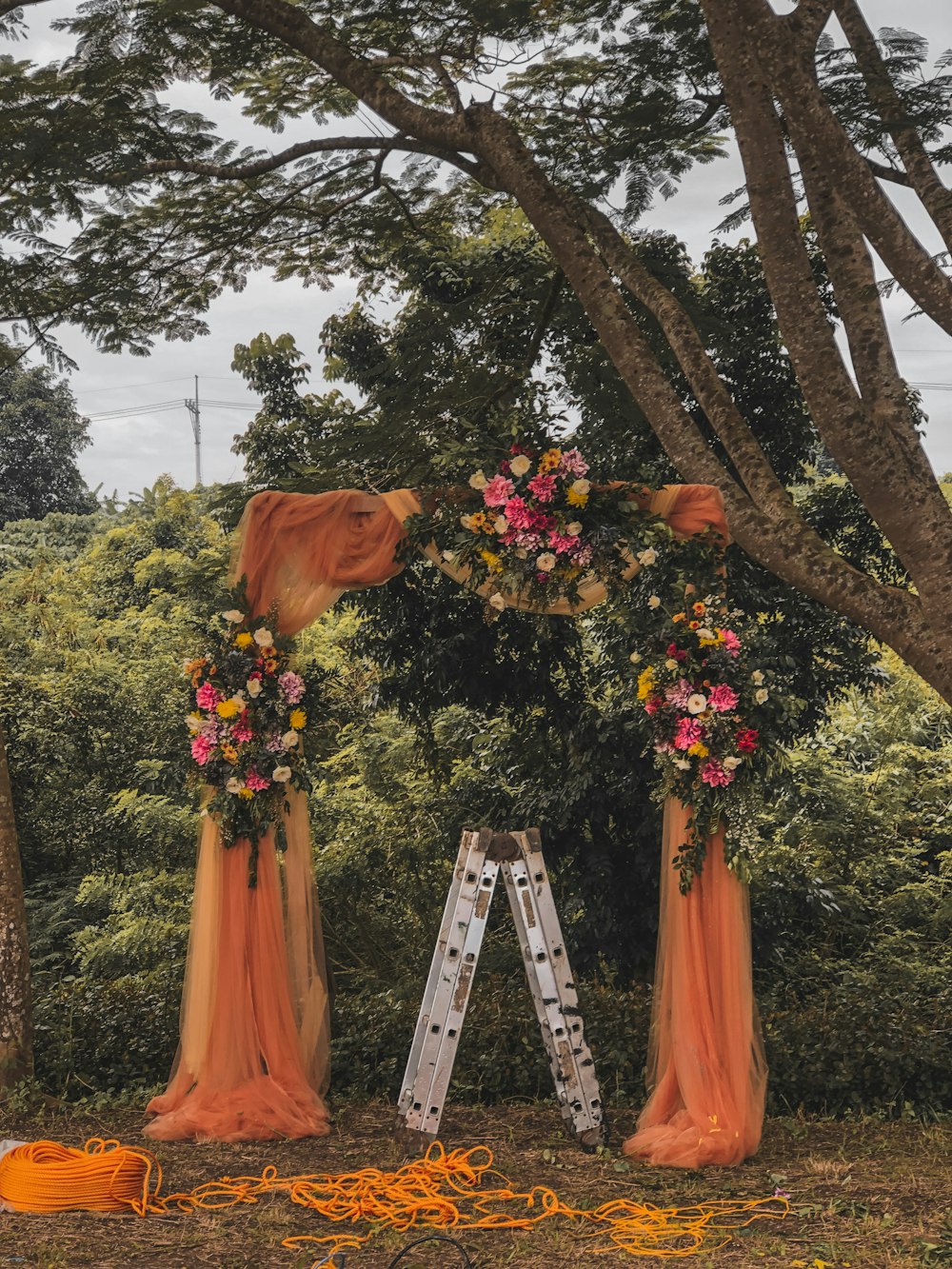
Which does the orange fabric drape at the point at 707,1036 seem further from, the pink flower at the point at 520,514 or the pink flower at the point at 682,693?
the pink flower at the point at 520,514

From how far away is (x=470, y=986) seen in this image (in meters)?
5.16

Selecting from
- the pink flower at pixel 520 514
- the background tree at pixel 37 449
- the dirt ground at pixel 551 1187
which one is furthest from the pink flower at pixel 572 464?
the background tree at pixel 37 449

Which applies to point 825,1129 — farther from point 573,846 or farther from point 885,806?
point 885,806

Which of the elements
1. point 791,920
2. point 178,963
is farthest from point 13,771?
point 791,920

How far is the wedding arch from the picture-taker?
5.03m

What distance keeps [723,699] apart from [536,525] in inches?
41.4

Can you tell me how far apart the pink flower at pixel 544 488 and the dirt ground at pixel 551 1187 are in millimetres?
2693

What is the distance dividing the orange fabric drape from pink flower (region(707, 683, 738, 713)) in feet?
1.57

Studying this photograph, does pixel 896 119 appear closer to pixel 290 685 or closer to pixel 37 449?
pixel 290 685

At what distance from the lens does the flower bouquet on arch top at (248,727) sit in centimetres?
548

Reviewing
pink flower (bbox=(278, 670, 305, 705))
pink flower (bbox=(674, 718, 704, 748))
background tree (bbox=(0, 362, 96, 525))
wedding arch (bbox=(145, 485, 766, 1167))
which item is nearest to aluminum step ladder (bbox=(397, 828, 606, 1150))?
wedding arch (bbox=(145, 485, 766, 1167))

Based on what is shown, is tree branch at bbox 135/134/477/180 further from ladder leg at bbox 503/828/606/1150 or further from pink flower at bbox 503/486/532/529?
ladder leg at bbox 503/828/606/1150

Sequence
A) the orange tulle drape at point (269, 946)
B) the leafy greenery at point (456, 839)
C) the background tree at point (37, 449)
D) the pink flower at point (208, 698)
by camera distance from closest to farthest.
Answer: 1. the orange tulle drape at point (269, 946)
2. the pink flower at point (208, 698)
3. the leafy greenery at point (456, 839)
4. the background tree at point (37, 449)

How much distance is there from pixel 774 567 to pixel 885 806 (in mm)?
5241
